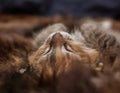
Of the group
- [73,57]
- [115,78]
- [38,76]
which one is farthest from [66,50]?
[115,78]

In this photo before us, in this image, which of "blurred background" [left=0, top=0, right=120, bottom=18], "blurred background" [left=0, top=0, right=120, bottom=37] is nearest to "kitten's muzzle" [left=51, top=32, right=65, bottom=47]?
"blurred background" [left=0, top=0, right=120, bottom=37]

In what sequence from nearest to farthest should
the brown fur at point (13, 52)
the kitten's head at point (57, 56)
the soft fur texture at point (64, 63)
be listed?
the soft fur texture at point (64, 63), the kitten's head at point (57, 56), the brown fur at point (13, 52)

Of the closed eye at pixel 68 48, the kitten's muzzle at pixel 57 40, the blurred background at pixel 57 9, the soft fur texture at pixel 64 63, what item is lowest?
the soft fur texture at pixel 64 63

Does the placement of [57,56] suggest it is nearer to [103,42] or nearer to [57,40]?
[57,40]

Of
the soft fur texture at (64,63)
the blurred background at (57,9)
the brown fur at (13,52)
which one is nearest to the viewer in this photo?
the soft fur texture at (64,63)

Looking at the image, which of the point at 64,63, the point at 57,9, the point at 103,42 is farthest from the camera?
the point at 57,9

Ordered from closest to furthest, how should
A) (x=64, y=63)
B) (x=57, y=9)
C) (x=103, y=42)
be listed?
(x=64, y=63)
(x=103, y=42)
(x=57, y=9)

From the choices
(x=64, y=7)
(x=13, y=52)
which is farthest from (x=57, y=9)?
(x=13, y=52)

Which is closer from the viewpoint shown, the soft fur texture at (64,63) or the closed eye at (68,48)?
the soft fur texture at (64,63)

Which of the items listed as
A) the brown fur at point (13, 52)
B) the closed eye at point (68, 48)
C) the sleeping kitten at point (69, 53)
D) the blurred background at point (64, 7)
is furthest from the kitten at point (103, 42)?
the blurred background at point (64, 7)

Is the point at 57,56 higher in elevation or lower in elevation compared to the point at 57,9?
lower

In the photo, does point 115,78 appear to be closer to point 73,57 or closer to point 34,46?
point 73,57

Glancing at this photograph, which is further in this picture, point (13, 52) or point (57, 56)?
point (13, 52)

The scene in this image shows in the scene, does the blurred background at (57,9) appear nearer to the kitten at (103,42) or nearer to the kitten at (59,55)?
the kitten at (103,42)
